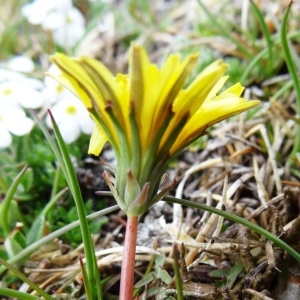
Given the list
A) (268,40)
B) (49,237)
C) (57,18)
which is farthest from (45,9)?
(49,237)

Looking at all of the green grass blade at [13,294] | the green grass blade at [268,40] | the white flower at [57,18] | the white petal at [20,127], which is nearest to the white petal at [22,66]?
the white flower at [57,18]

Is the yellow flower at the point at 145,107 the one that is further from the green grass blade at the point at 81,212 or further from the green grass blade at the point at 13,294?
the green grass blade at the point at 13,294

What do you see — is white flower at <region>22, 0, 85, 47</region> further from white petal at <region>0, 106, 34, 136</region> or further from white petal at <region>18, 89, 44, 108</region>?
white petal at <region>0, 106, 34, 136</region>

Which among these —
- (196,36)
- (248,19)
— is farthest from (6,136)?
(248,19)

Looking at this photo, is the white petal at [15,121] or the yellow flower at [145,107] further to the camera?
the white petal at [15,121]

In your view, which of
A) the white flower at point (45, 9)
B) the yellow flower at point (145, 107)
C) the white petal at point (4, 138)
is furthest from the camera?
the white flower at point (45, 9)

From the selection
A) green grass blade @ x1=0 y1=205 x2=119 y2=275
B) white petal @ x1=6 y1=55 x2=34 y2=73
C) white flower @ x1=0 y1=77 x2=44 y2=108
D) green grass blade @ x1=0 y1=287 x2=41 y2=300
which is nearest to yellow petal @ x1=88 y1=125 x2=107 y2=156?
green grass blade @ x1=0 y1=205 x2=119 y2=275
